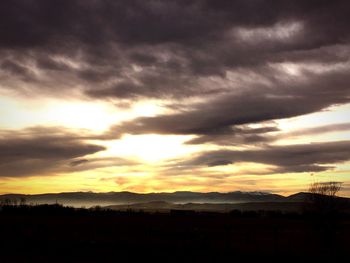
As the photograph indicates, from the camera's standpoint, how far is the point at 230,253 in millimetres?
29781

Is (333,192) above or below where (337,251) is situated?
above

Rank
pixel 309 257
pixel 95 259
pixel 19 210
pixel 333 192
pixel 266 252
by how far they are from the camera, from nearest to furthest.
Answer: pixel 95 259 → pixel 309 257 → pixel 266 252 → pixel 333 192 → pixel 19 210

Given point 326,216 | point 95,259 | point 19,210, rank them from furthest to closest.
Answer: point 19,210 < point 326,216 < point 95,259

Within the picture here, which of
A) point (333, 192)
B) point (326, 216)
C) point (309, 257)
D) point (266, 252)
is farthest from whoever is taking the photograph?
Answer: point (333, 192)

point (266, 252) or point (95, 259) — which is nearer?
point (95, 259)

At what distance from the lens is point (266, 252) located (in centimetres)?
3122

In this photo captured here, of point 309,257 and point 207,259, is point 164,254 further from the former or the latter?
point 309,257

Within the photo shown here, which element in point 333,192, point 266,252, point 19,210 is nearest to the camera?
point 266,252

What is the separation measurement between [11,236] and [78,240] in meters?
6.32

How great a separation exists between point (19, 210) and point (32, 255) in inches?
2507

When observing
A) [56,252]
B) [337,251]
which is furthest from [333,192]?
[56,252]

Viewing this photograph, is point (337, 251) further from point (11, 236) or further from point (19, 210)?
point (19, 210)

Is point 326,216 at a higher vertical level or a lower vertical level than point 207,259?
higher

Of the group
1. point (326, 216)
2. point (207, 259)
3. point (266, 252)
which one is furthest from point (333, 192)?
point (207, 259)
